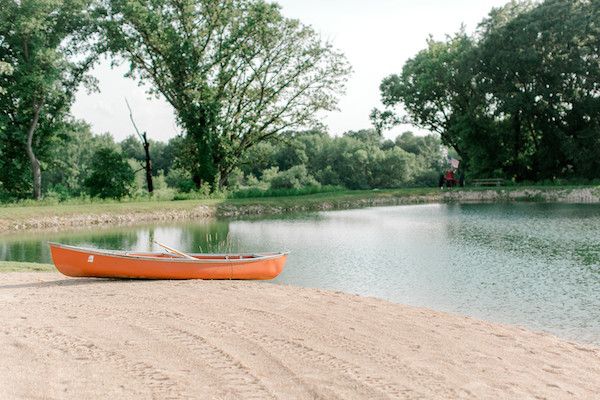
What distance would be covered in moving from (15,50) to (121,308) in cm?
3424

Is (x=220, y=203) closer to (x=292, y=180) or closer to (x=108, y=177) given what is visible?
(x=108, y=177)

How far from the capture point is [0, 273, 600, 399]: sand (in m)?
7.13

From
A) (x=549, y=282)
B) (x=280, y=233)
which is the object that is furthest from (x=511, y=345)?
(x=280, y=233)

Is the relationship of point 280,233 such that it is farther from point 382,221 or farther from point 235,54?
point 235,54

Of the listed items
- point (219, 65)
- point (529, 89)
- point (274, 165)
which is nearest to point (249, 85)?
point (219, 65)

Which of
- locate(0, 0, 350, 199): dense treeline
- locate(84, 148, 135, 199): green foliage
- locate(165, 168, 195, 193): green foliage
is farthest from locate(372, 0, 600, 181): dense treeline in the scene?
locate(84, 148, 135, 199): green foliage

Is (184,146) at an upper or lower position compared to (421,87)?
lower

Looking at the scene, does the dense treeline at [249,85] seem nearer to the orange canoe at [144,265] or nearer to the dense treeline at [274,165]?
the dense treeline at [274,165]

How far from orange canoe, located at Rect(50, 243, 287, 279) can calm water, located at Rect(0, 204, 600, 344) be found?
4.98ft

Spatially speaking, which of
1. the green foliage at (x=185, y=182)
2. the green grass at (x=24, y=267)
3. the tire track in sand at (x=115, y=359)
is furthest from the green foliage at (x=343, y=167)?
the tire track in sand at (x=115, y=359)

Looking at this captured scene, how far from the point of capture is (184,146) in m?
47.0

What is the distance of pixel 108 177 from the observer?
40844mm

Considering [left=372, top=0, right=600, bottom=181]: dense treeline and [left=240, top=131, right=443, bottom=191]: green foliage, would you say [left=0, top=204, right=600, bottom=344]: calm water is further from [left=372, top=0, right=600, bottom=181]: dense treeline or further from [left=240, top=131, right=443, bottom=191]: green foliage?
[left=240, top=131, right=443, bottom=191]: green foliage

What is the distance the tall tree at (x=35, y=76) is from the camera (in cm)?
3875
